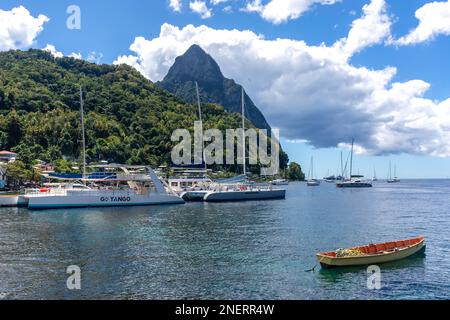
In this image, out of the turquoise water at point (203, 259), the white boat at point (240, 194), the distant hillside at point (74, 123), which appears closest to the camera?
the turquoise water at point (203, 259)

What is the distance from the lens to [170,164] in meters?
159

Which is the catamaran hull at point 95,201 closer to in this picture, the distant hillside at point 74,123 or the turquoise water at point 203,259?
the turquoise water at point 203,259

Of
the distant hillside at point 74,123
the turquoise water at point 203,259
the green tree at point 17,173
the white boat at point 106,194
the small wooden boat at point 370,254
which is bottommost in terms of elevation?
the turquoise water at point 203,259

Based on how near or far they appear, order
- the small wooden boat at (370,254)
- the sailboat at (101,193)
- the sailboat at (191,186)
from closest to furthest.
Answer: the small wooden boat at (370,254)
the sailboat at (101,193)
the sailboat at (191,186)

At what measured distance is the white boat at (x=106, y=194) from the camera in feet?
251

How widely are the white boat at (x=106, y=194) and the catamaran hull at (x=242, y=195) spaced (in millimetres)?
10065

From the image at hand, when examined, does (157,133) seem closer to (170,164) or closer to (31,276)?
(170,164)

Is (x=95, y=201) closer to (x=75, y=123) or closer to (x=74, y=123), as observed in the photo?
A: (x=75, y=123)

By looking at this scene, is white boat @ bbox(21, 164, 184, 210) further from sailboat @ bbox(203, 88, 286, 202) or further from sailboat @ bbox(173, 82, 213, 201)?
→ sailboat @ bbox(203, 88, 286, 202)

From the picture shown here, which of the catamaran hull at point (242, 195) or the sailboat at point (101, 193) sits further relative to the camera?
the catamaran hull at point (242, 195)

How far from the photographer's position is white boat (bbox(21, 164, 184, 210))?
7638 centimetres

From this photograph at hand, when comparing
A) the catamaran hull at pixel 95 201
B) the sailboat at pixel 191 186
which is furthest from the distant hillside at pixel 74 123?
the catamaran hull at pixel 95 201

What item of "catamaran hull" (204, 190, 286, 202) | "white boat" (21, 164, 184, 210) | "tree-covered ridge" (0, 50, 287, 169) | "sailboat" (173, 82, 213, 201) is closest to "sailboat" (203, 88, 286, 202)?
"catamaran hull" (204, 190, 286, 202)
